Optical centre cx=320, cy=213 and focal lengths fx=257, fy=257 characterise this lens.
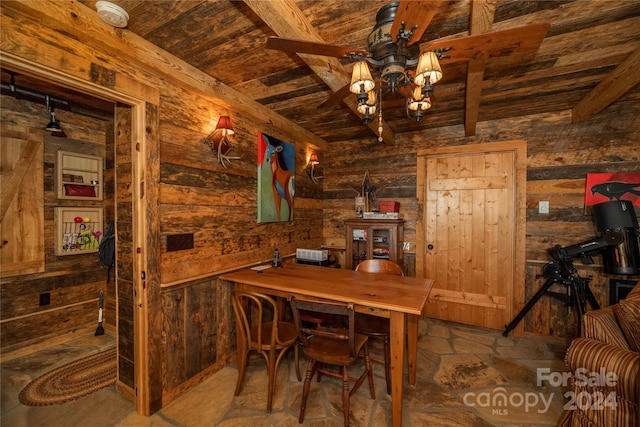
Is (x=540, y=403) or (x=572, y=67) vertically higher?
(x=572, y=67)

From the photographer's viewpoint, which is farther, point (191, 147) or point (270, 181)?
point (270, 181)

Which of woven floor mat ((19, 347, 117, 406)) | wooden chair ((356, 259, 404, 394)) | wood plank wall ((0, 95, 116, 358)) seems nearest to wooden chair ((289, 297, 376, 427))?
wooden chair ((356, 259, 404, 394))

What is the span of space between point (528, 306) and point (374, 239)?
70.8 inches

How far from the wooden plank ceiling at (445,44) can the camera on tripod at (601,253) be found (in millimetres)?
1019

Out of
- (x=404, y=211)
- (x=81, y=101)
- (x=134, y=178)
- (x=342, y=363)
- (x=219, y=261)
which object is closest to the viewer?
(x=342, y=363)

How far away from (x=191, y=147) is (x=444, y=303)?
3.44 metres

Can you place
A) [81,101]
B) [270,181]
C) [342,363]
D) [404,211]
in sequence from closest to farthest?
1. [342,363]
2. [81,101]
3. [270,181]
4. [404,211]

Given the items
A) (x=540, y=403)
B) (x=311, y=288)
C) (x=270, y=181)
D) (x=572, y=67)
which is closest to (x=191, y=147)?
(x=270, y=181)

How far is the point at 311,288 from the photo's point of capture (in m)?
1.96

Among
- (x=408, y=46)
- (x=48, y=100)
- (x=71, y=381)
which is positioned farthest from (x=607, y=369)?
(x=48, y=100)

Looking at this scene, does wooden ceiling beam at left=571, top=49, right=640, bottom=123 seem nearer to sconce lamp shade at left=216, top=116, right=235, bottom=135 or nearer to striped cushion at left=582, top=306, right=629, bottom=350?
striped cushion at left=582, top=306, right=629, bottom=350

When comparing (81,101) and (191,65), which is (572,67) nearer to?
(191,65)

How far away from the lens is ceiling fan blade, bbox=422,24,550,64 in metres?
1.12

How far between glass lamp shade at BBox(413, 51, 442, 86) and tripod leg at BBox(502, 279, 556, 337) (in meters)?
2.72
